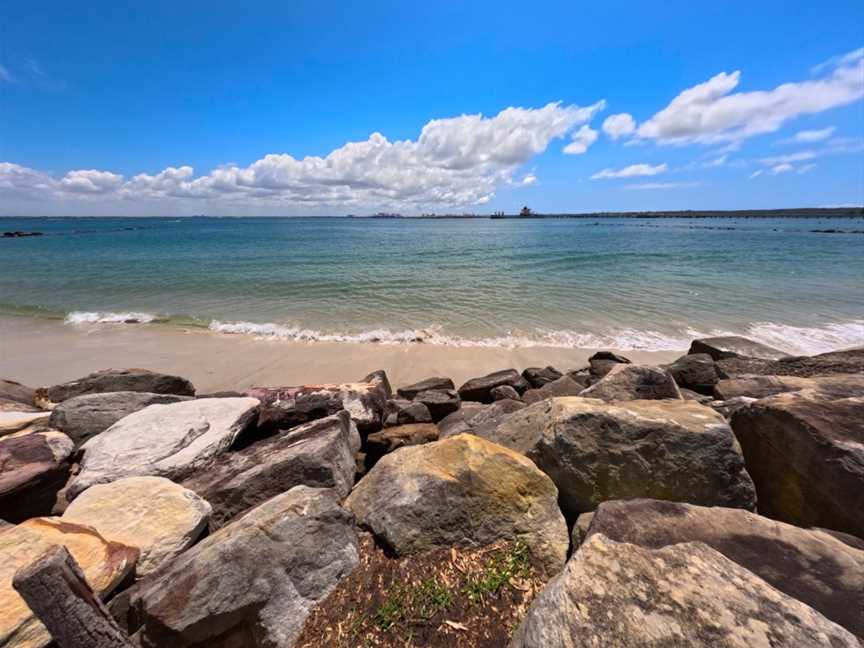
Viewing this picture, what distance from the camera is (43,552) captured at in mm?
2957

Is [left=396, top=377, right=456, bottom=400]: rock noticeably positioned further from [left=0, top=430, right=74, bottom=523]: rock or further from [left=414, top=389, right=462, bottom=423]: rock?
[left=0, top=430, right=74, bottom=523]: rock

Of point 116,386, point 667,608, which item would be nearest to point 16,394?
point 116,386

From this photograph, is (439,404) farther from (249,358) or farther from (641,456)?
(249,358)

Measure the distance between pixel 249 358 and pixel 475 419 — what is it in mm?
7758

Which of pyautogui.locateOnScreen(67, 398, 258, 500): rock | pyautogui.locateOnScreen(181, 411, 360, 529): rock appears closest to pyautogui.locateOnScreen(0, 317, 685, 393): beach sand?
pyautogui.locateOnScreen(67, 398, 258, 500): rock

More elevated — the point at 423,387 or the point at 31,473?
the point at 31,473

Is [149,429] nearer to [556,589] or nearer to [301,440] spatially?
[301,440]

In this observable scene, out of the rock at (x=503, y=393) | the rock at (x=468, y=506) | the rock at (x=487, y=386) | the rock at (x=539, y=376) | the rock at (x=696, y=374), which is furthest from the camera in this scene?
the rock at (x=539, y=376)

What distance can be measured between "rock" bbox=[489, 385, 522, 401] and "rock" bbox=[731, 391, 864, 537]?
4143 millimetres

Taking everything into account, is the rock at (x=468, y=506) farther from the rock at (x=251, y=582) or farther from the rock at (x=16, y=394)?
the rock at (x=16, y=394)

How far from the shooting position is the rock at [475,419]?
5.31 metres

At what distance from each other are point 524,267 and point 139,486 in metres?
26.8

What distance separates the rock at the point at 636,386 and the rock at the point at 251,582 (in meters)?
3.38

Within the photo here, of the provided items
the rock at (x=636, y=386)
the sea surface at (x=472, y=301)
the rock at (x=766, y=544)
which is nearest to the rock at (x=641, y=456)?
the rock at (x=766, y=544)
